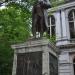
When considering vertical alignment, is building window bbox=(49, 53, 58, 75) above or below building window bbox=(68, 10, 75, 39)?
below

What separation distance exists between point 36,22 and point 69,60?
1124cm

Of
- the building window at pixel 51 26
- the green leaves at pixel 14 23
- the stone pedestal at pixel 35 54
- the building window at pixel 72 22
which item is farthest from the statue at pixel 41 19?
the building window at pixel 51 26

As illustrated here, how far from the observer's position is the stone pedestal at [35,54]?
7661mm

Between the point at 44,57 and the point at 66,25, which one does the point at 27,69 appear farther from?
the point at 66,25

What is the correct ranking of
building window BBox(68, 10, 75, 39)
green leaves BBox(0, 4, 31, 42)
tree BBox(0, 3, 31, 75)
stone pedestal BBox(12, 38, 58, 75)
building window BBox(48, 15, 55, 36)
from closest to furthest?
stone pedestal BBox(12, 38, 58, 75) → tree BBox(0, 3, 31, 75) → green leaves BBox(0, 4, 31, 42) → building window BBox(68, 10, 75, 39) → building window BBox(48, 15, 55, 36)

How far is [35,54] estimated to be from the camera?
26.3 ft

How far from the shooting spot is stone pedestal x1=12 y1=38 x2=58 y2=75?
7661mm

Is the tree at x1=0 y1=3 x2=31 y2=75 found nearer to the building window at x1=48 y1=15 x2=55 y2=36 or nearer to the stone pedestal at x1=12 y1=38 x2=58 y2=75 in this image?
the building window at x1=48 y1=15 x2=55 y2=36

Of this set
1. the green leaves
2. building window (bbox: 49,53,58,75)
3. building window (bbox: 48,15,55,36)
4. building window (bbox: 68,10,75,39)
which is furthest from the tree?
building window (bbox: 49,53,58,75)

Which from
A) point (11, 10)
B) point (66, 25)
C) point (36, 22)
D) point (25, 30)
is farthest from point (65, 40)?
point (36, 22)

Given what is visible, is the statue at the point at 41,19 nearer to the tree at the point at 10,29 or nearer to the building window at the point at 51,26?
the tree at the point at 10,29

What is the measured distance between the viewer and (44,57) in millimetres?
7746

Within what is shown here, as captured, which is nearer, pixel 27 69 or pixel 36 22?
pixel 27 69

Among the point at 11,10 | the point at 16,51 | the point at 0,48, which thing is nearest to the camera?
the point at 16,51
